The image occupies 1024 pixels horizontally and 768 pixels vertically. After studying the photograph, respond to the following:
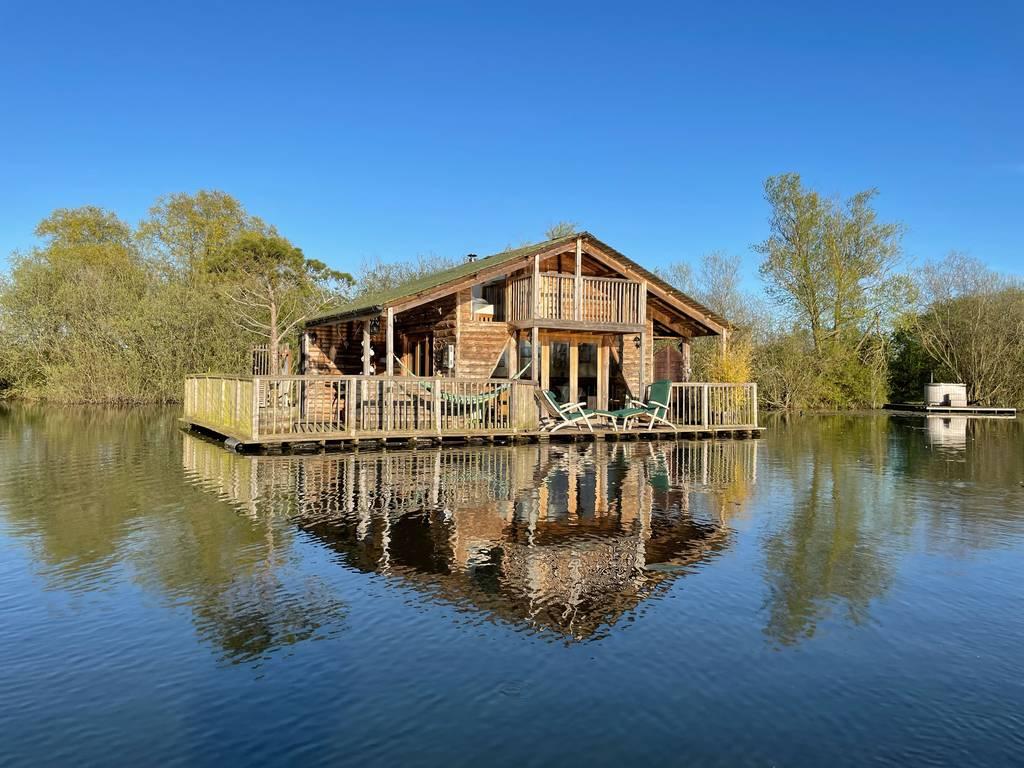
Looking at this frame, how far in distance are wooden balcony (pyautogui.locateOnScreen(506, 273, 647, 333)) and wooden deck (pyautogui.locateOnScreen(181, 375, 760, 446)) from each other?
221cm

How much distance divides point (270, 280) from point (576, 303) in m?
24.2

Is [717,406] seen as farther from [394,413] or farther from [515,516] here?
[515,516]

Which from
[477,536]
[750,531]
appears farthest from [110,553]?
[750,531]

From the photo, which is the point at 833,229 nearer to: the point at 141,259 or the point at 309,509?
the point at 309,509

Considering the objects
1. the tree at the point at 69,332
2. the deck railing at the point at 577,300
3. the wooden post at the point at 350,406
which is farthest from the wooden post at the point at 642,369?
the tree at the point at 69,332

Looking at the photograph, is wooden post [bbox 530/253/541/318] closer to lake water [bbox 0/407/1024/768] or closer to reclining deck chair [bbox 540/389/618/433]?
reclining deck chair [bbox 540/389/618/433]

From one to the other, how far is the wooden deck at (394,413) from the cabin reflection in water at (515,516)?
41.4 inches

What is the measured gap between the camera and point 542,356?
2200 centimetres

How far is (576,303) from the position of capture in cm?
2098

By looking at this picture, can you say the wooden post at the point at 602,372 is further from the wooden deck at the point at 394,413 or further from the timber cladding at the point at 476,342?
the timber cladding at the point at 476,342

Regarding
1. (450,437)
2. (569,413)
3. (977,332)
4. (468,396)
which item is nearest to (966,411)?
(977,332)

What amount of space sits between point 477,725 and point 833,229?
38807 millimetres

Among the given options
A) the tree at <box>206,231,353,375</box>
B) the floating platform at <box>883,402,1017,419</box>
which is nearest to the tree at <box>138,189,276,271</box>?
the tree at <box>206,231,353,375</box>

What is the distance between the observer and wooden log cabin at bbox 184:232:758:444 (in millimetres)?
18250
